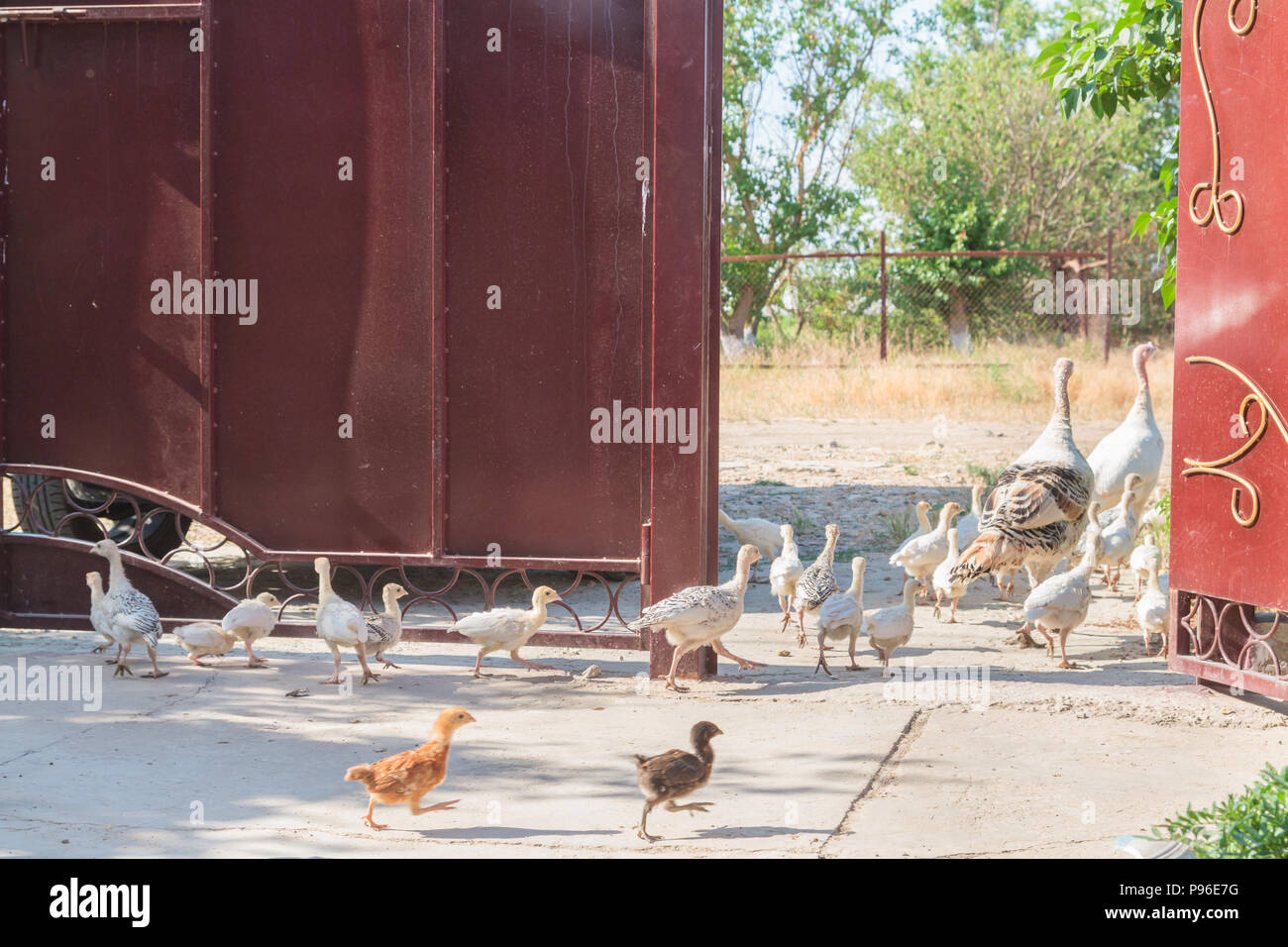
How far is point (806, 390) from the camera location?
68.2ft

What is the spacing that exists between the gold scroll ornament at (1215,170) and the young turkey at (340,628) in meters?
4.58

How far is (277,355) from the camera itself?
775 centimetres

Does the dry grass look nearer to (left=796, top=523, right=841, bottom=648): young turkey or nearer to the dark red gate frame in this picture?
(left=796, top=523, right=841, bottom=648): young turkey

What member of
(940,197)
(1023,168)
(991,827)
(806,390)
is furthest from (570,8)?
(1023,168)

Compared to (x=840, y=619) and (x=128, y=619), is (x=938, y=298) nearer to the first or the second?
(x=840, y=619)

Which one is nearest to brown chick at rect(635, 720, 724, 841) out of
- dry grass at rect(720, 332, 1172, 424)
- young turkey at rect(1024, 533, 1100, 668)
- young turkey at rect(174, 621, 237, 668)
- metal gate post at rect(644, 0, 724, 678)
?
metal gate post at rect(644, 0, 724, 678)

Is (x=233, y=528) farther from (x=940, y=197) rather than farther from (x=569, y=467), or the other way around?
(x=940, y=197)

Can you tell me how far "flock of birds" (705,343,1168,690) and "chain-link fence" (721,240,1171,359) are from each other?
16873 mm

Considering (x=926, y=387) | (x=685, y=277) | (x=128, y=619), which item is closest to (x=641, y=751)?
(x=685, y=277)

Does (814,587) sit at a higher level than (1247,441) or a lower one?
lower

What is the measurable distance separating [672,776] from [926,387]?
1609 cm
